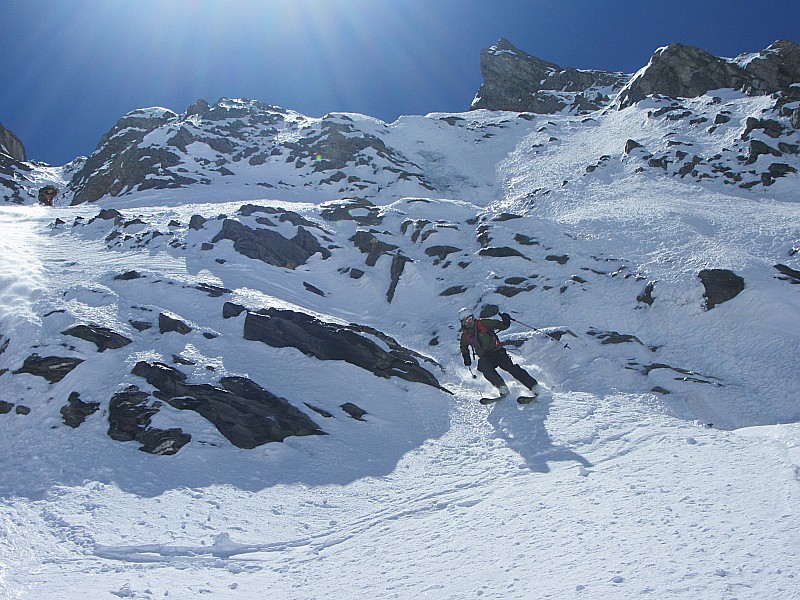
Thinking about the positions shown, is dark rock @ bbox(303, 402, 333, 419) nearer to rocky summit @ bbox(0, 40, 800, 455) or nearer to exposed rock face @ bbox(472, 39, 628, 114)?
rocky summit @ bbox(0, 40, 800, 455)

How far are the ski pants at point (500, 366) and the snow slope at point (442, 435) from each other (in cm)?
68

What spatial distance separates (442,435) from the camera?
9852 mm

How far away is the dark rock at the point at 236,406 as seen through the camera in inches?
381

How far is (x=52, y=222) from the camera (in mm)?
29484

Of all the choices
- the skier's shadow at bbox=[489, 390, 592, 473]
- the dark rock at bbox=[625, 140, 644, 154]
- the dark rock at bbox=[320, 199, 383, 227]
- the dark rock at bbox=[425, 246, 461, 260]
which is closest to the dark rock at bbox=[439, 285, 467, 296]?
the dark rock at bbox=[425, 246, 461, 260]

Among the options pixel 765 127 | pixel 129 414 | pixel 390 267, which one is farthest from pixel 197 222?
pixel 765 127

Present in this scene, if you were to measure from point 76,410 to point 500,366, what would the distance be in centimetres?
846

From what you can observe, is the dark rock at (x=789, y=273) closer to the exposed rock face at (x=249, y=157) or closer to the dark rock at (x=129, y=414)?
the dark rock at (x=129, y=414)

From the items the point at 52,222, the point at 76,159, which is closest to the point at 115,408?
the point at 52,222

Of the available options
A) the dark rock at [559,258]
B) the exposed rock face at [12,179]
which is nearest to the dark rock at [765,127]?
the dark rock at [559,258]

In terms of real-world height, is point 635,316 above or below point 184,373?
above

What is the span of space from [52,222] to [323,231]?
15.4m

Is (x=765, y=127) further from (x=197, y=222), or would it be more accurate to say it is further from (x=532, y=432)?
(x=532, y=432)

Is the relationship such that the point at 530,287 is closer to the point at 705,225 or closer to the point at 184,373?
the point at 705,225
